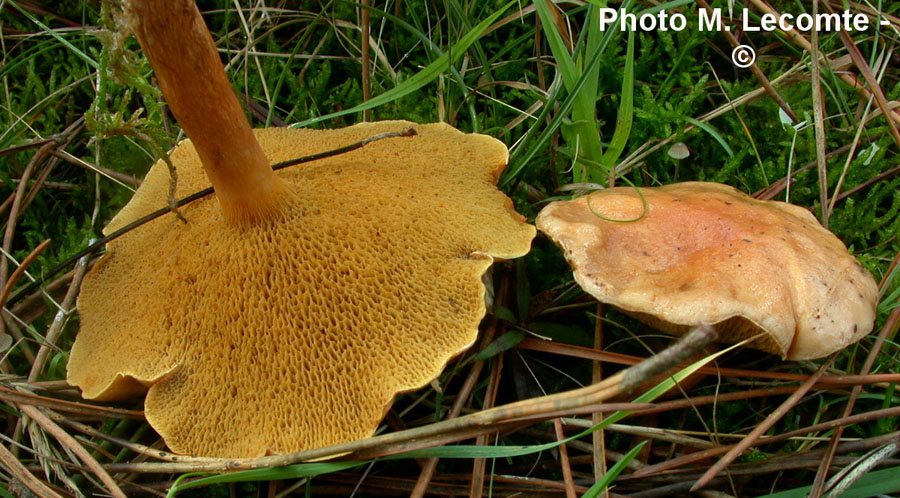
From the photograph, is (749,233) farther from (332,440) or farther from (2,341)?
(2,341)

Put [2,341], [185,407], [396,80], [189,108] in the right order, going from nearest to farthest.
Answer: [189,108] < [185,407] < [2,341] < [396,80]

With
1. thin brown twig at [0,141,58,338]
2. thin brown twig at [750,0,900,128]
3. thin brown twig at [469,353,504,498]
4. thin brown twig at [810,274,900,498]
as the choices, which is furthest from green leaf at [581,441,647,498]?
thin brown twig at [0,141,58,338]

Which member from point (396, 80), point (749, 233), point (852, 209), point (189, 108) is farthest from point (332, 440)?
point (852, 209)

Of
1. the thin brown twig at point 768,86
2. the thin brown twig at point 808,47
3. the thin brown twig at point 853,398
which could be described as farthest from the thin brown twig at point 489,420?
the thin brown twig at point 808,47

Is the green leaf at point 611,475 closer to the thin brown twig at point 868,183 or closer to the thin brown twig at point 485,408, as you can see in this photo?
the thin brown twig at point 485,408

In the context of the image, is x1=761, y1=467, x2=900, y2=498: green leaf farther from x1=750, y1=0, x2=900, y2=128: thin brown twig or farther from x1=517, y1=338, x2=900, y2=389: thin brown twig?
x1=750, y1=0, x2=900, y2=128: thin brown twig

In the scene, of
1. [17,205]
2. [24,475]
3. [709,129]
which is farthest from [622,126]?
[17,205]

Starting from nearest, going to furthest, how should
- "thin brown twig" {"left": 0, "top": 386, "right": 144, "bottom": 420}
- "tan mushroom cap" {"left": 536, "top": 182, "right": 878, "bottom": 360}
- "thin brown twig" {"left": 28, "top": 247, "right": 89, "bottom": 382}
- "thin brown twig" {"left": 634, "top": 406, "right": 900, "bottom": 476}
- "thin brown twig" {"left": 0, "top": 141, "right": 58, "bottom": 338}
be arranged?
1. "tan mushroom cap" {"left": 536, "top": 182, "right": 878, "bottom": 360}
2. "thin brown twig" {"left": 634, "top": 406, "right": 900, "bottom": 476}
3. "thin brown twig" {"left": 0, "top": 386, "right": 144, "bottom": 420}
4. "thin brown twig" {"left": 28, "top": 247, "right": 89, "bottom": 382}
5. "thin brown twig" {"left": 0, "top": 141, "right": 58, "bottom": 338}
